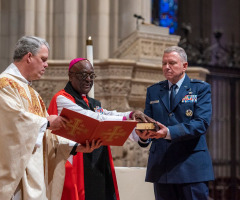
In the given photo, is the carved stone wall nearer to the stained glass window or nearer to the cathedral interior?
the cathedral interior

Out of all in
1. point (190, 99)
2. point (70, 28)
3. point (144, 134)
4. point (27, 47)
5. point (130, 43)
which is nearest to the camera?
point (27, 47)

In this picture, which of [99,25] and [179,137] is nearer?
[179,137]

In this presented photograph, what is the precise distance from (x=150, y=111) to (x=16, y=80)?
121cm

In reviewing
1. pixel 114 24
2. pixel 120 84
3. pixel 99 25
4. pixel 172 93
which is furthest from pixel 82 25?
pixel 172 93

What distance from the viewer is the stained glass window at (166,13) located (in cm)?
1516

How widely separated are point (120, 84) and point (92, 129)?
3.69 meters

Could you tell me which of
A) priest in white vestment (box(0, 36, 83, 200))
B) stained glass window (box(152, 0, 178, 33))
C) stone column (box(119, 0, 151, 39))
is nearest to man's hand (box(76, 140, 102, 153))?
priest in white vestment (box(0, 36, 83, 200))

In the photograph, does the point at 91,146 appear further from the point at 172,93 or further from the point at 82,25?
the point at 82,25

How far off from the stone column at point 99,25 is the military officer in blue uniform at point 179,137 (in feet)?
22.2

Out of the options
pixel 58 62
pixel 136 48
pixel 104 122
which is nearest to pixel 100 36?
pixel 136 48

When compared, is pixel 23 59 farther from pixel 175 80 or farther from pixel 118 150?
pixel 118 150

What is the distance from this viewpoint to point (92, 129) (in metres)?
3.89

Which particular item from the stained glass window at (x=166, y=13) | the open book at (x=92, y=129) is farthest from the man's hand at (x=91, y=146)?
the stained glass window at (x=166, y=13)

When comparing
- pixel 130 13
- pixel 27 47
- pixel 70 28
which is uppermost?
pixel 130 13
